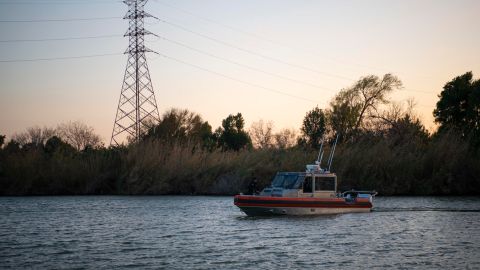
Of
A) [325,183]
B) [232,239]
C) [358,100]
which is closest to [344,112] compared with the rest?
[358,100]

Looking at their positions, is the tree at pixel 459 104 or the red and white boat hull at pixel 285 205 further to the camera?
the tree at pixel 459 104

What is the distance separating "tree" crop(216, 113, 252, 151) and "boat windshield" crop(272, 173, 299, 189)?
251 feet

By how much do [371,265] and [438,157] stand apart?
47246 millimetres

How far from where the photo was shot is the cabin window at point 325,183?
142ft

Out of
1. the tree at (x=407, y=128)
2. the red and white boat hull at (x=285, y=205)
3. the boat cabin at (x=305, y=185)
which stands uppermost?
the tree at (x=407, y=128)

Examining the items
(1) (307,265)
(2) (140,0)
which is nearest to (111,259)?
(1) (307,265)

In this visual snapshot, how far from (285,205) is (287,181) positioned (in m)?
2.05

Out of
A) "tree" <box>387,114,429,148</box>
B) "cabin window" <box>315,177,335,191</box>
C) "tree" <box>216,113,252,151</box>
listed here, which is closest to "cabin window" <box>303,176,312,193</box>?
"cabin window" <box>315,177,335,191</box>

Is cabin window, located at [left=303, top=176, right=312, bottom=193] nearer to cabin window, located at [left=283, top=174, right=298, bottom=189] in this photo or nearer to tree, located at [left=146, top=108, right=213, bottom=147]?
cabin window, located at [left=283, top=174, right=298, bottom=189]

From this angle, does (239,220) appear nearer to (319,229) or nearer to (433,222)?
(319,229)

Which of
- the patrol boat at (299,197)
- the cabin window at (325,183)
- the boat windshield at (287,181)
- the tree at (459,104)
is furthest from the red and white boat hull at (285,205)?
the tree at (459,104)

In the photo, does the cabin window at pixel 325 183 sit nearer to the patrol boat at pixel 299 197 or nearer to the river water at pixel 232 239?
the patrol boat at pixel 299 197

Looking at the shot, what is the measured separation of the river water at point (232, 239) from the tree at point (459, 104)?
39.8 meters

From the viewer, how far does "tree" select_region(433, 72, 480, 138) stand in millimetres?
88188
